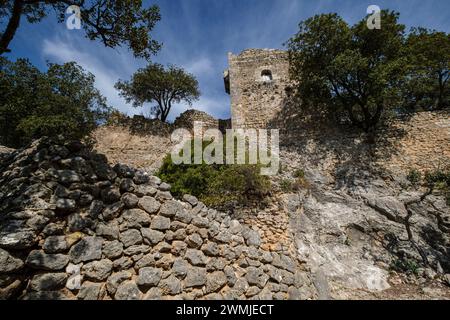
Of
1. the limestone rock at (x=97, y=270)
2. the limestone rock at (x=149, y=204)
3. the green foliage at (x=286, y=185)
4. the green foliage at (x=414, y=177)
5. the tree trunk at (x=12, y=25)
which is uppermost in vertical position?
the tree trunk at (x=12, y=25)

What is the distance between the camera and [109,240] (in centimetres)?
345

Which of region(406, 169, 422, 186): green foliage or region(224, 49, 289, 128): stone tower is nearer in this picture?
region(406, 169, 422, 186): green foliage

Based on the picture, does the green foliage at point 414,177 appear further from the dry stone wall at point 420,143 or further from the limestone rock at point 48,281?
the limestone rock at point 48,281

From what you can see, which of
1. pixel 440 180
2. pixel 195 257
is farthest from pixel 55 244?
pixel 440 180

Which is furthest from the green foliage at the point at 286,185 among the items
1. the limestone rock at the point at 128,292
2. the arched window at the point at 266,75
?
the arched window at the point at 266,75

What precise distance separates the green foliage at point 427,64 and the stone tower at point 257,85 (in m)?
6.11

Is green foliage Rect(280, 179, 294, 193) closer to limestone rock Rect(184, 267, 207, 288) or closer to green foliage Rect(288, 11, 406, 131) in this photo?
limestone rock Rect(184, 267, 207, 288)

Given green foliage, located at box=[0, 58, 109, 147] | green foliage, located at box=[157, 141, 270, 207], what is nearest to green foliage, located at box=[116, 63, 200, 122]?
green foliage, located at box=[0, 58, 109, 147]

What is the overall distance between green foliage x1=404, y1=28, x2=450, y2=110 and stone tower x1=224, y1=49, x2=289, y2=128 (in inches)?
241

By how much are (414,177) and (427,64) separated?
18.2ft

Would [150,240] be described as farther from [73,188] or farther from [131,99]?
[131,99]

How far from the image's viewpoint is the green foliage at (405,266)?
5.84 meters

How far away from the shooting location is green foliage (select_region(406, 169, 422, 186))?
8.45 m

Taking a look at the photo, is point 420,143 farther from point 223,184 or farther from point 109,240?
point 109,240
